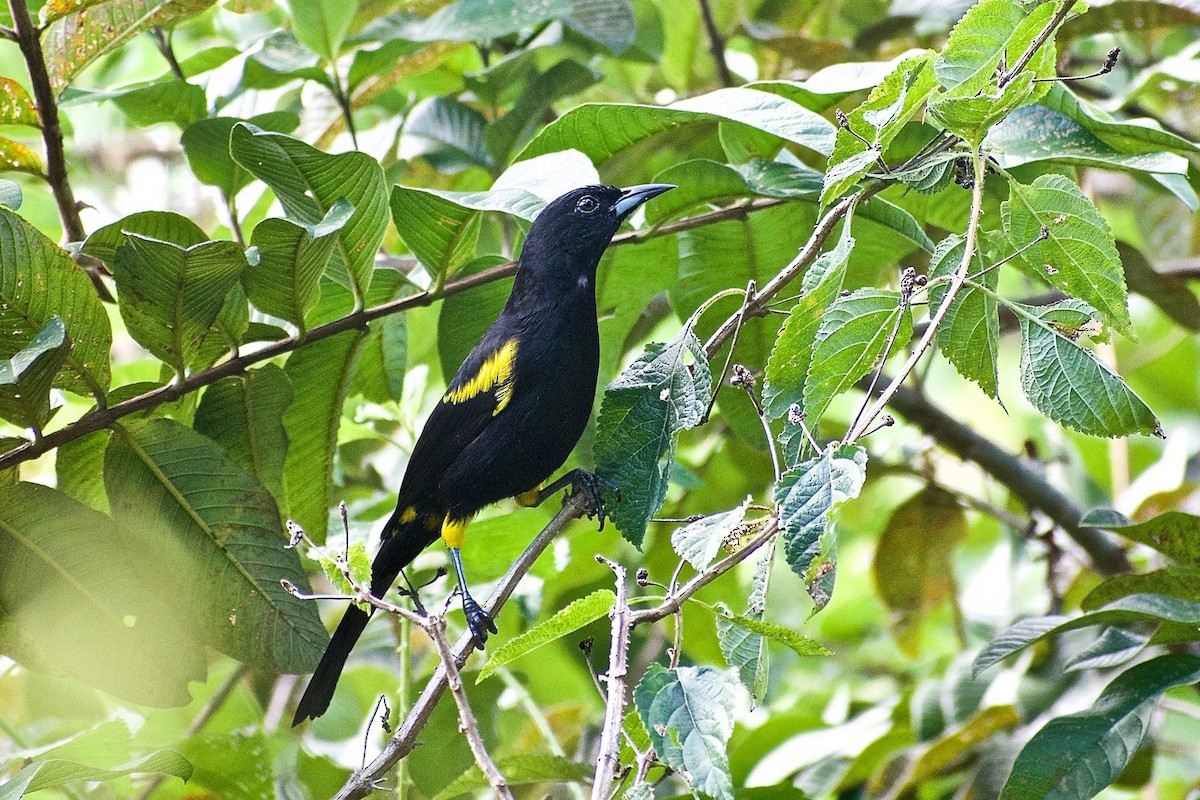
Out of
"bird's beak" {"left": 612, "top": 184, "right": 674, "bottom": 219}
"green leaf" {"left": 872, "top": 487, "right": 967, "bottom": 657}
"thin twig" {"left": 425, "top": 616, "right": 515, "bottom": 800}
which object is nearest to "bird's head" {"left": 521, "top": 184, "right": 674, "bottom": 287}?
"bird's beak" {"left": 612, "top": 184, "right": 674, "bottom": 219}

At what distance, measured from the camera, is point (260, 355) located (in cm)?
241

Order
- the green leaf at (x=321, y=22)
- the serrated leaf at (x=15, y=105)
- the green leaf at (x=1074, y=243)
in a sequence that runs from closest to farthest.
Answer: the green leaf at (x=1074, y=243) → the serrated leaf at (x=15, y=105) → the green leaf at (x=321, y=22)

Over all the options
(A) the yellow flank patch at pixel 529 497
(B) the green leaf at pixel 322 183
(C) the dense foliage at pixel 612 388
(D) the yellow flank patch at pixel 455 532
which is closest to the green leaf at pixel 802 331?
(C) the dense foliage at pixel 612 388

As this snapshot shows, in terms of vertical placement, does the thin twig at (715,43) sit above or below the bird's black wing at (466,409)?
above

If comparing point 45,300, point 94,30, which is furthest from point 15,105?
point 45,300

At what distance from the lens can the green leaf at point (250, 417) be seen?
240 centimetres

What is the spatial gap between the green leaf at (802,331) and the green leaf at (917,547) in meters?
2.09

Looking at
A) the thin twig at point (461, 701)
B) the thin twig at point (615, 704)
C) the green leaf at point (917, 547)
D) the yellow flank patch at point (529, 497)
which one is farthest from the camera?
the green leaf at point (917, 547)

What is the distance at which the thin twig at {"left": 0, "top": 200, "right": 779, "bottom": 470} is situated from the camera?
2.24 meters

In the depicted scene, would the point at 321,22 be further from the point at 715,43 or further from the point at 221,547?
the point at 221,547

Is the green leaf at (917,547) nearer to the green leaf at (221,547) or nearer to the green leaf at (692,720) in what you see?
the green leaf at (221,547)

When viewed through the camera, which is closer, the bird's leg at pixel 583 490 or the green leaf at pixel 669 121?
the green leaf at pixel 669 121

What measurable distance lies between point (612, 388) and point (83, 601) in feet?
3.89

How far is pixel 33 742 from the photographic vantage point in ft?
10.5
